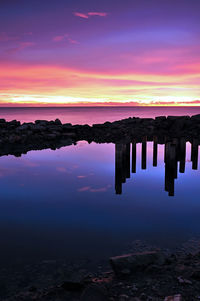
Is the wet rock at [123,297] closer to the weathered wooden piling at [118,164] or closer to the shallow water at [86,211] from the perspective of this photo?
the shallow water at [86,211]

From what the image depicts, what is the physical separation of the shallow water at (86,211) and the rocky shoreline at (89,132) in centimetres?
657

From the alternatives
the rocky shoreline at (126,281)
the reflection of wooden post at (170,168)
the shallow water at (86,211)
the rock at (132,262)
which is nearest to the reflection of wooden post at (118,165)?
the shallow water at (86,211)

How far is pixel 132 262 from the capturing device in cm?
596

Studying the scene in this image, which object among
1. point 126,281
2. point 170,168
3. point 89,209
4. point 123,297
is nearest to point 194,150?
point 170,168

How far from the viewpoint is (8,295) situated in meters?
5.79

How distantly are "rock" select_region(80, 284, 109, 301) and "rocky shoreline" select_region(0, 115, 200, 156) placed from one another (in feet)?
66.3

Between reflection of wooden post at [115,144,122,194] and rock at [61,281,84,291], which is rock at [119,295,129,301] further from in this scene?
reflection of wooden post at [115,144,122,194]

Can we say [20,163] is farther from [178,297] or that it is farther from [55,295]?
[178,297]

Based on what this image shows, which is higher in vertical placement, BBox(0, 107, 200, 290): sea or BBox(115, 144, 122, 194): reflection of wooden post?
BBox(115, 144, 122, 194): reflection of wooden post

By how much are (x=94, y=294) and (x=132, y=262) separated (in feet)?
4.27

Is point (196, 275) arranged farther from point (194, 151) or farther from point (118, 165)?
point (194, 151)

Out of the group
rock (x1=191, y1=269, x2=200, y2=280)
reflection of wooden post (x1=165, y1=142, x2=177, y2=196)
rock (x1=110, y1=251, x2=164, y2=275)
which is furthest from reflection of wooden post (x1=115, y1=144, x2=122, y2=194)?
rock (x1=191, y1=269, x2=200, y2=280)

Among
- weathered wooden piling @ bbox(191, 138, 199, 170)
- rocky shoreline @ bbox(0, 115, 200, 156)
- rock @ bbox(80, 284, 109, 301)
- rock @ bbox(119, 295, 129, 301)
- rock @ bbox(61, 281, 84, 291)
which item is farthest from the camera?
rocky shoreline @ bbox(0, 115, 200, 156)

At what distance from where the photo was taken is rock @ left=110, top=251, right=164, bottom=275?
19.3 feet
